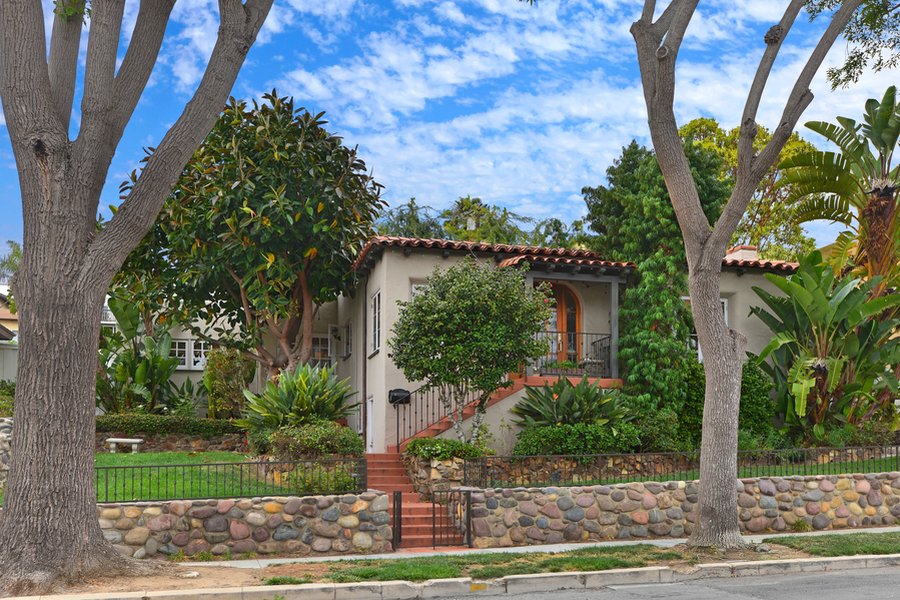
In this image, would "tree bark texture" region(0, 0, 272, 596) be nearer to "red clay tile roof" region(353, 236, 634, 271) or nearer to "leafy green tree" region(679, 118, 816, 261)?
"red clay tile roof" region(353, 236, 634, 271)

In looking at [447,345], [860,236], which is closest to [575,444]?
[447,345]

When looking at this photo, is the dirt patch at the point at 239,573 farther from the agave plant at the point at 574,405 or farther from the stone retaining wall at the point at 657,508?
the agave plant at the point at 574,405

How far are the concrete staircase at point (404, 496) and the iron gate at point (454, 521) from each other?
6.2 inches

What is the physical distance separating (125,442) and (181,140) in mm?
11644

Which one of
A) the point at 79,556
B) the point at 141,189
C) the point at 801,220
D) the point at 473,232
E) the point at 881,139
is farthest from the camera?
the point at 473,232

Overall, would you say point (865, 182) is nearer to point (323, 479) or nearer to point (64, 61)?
point (323, 479)

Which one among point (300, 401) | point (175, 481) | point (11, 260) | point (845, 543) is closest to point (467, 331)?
point (300, 401)

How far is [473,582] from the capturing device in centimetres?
876

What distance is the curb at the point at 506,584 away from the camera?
793cm

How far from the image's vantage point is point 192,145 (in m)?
9.27

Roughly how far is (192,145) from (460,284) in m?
6.06

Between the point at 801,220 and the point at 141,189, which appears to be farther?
the point at 801,220

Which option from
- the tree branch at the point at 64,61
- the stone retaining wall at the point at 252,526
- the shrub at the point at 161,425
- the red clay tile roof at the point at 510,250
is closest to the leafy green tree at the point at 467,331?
the red clay tile roof at the point at 510,250

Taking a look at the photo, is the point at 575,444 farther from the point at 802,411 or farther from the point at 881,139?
the point at 881,139
